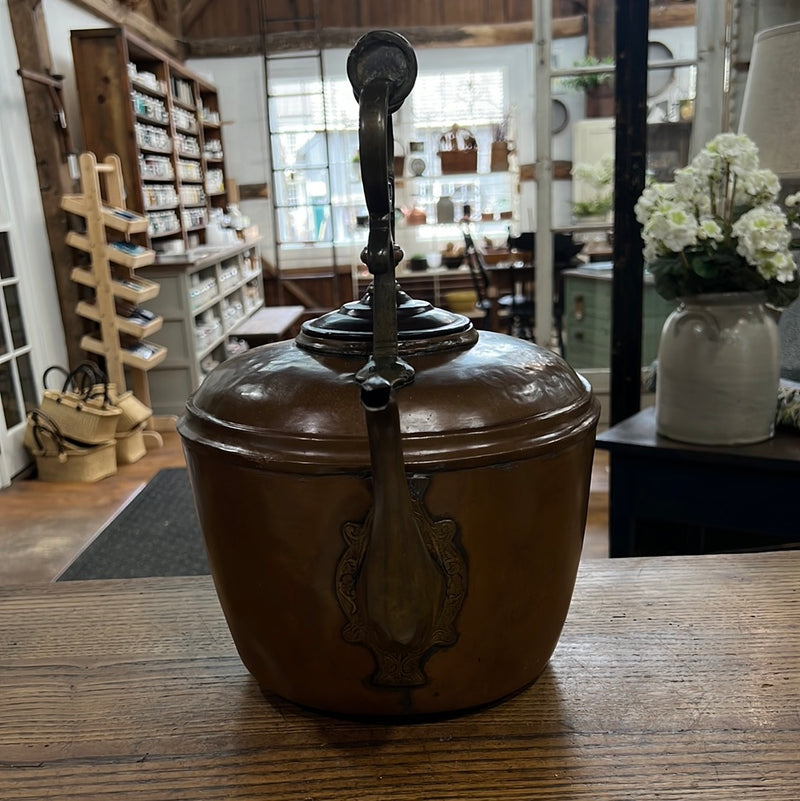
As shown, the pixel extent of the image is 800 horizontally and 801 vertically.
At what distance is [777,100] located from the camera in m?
1.56

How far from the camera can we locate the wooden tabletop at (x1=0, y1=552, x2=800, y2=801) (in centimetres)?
56

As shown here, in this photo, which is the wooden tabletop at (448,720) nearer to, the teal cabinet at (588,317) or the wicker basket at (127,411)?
the teal cabinet at (588,317)

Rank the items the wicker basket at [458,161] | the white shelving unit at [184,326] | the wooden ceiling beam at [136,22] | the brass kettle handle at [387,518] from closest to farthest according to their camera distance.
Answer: the brass kettle handle at [387,518] → the white shelving unit at [184,326] → the wooden ceiling beam at [136,22] → the wicker basket at [458,161]

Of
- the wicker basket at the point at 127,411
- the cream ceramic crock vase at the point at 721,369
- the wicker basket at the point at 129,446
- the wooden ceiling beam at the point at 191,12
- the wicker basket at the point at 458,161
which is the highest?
the wooden ceiling beam at the point at 191,12

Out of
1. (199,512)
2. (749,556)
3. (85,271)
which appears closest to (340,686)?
(199,512)

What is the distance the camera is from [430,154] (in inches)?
295

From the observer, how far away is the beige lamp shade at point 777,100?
1520mm

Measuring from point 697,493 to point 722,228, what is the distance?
57 cm

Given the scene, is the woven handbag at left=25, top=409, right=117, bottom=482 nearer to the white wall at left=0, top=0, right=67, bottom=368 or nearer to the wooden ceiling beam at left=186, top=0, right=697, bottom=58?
the white wall at left=0, top=0, right=67, bottom=368

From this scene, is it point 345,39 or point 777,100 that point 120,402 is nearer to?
point 777,100

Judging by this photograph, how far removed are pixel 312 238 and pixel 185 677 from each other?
7337mm

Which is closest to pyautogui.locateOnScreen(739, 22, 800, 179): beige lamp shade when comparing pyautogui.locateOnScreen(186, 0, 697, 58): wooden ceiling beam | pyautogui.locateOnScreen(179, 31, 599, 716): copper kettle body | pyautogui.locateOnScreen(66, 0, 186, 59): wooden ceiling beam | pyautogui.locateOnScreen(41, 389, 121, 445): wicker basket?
pyautogui.locateOnScreen(179, 31, 599, 716): copper kettle body

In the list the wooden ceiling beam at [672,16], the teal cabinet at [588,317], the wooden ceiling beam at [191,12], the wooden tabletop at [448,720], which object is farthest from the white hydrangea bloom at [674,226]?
the wooden ceiling beam at [191,12]

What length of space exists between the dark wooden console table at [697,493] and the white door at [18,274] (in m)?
2.89
